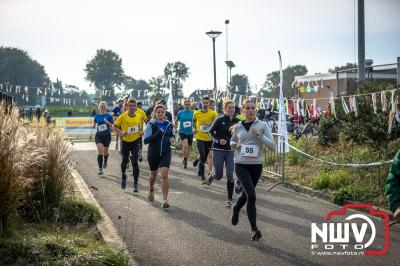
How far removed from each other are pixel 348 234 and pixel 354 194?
2588 mm

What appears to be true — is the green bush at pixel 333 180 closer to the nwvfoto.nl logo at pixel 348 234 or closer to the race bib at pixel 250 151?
the nwvfoto.nl logo at pixel 348 234

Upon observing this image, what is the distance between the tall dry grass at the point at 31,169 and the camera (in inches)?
238

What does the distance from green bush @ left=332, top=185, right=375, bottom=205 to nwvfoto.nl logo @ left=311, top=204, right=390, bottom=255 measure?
43cm

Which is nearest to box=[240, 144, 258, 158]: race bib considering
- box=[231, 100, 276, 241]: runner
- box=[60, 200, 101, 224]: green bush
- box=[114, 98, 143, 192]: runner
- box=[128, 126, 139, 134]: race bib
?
box=[231, 100, 276, 241]: runner

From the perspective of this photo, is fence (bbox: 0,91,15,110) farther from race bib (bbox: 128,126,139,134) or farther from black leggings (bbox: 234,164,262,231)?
black leggings (bbox: 234,164,262,231)

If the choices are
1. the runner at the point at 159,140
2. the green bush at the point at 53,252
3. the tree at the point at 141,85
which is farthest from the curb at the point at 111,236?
the tree at the point at 141,85

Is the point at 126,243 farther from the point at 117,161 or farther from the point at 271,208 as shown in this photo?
the point at 117,161

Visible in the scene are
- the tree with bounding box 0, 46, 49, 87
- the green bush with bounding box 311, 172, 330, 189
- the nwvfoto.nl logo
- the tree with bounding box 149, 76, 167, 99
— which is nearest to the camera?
the nwvfoto.nl logo

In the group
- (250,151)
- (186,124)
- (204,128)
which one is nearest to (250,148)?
(250,151)

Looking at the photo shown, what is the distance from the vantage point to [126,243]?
7.18 meters

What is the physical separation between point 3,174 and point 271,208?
17.5 feet

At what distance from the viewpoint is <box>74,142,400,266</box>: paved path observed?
6445 millimetres

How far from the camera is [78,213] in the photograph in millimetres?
7980

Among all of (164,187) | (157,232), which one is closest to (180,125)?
(164,187)
